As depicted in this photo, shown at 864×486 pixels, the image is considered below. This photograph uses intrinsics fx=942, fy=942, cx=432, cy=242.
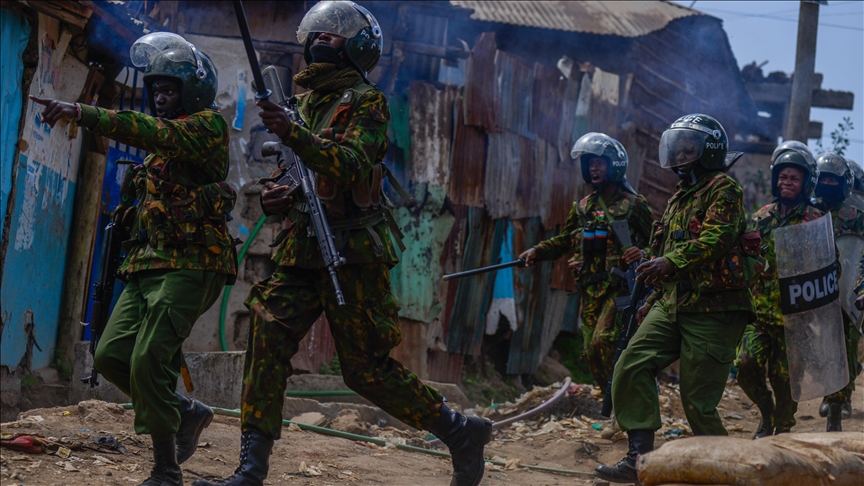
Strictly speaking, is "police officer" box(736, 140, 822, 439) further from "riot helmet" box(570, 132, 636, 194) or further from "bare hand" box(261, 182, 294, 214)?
"bare hand" box(261, 182, 294, 214)

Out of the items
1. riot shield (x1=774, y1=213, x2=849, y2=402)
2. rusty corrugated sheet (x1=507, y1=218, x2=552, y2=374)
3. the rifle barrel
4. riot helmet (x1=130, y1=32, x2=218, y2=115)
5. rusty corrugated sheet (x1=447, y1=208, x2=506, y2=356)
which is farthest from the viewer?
rusty corrugated sheet (x1=507, y1=218, x2=552, y2=374)

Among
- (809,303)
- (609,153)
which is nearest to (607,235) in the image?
(609,153)

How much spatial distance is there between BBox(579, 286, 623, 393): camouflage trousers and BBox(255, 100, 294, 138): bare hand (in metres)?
3.96

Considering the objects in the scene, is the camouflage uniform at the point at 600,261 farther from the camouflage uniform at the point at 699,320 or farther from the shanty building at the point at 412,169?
the camouflage uniform at the point at 699,320

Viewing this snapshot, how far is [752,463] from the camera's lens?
3.43m

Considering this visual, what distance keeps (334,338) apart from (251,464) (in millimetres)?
628

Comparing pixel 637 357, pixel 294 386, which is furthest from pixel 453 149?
pixel 637 357

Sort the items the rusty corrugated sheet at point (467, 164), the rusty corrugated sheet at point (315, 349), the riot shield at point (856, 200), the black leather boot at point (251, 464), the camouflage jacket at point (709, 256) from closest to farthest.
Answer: the black leather boot at point (251, 464)
the camouflage jacket at point (709, 256)
the riot shield at point (856, 200)
the rusty corrugated sheet at point (315, 349)
the rusty corrugated sheet at point (467, 164)

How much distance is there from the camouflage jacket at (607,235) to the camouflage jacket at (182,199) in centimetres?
334

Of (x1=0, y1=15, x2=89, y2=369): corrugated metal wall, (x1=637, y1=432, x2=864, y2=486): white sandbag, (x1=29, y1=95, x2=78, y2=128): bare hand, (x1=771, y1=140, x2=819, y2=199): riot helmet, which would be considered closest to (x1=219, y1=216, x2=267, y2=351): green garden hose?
(x1=0, y1=15, x2=89, y2=369): corrugated metal wall

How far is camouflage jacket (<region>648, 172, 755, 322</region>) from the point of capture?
4.71 metres

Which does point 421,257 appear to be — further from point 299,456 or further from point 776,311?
point 299,456

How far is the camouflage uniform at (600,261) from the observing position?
7051mm

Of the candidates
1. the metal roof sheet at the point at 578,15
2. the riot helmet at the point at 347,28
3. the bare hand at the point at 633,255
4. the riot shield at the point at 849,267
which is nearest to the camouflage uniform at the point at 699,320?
the bare hand at the point at 633,255
